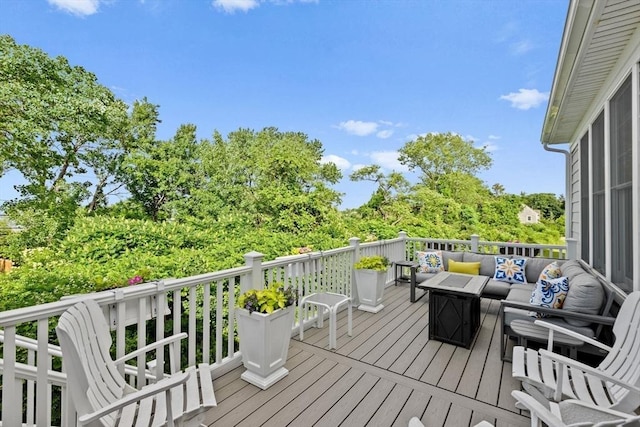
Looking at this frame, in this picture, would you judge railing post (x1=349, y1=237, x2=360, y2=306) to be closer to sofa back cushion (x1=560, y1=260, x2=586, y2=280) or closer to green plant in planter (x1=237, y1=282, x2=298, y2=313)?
green plant in planter (x1=237, y1=282, x2=298, y2=313)

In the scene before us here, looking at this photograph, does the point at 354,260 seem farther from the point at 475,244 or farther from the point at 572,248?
the point at 572,248

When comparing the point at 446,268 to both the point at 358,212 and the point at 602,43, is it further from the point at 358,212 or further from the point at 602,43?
the point at 358,212

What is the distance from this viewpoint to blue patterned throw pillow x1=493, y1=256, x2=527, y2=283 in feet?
16.2

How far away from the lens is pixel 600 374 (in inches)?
65.2

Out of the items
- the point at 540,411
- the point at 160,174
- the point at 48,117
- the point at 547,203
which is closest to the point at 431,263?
the point at 540,411

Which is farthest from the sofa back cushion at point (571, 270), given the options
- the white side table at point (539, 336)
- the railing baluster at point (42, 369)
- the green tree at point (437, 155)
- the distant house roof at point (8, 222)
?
the distant house roof at point (8, 222)

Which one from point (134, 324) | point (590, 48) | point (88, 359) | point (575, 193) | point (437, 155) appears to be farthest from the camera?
point (437, 155)

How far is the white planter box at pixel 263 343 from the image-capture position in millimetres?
2504

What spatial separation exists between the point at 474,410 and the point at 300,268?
7.23 feet

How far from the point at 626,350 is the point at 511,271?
129 inches

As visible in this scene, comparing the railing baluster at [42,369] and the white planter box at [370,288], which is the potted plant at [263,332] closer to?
the railing baluster at [42,369]

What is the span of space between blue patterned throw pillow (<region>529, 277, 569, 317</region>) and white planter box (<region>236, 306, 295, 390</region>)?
8.40 feet

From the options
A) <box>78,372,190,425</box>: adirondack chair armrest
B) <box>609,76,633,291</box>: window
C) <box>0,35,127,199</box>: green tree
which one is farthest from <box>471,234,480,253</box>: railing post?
<box>0,35,127,199</box>: green tree

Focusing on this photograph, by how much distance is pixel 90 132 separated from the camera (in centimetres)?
1081
